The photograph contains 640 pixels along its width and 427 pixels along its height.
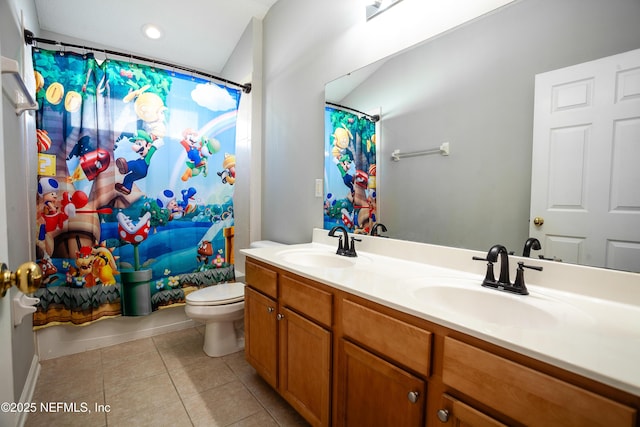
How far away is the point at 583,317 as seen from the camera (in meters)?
0.79

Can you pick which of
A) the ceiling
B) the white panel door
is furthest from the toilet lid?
the ceiling

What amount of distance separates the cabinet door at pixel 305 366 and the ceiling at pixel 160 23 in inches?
99.3

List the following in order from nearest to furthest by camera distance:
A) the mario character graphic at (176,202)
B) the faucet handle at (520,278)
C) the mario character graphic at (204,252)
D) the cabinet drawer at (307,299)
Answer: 1. the faucet handle at (520,278)
2. the cabinet drawer at (307,299)
3. the mario character graphic at (176,202)
4. the mario character graphic at (204,252)

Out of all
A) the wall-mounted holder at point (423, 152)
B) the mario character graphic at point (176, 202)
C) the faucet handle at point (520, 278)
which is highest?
the wall-mounted holder at point (423, 152)

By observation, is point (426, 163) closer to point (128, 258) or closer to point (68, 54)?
point (128, 258)

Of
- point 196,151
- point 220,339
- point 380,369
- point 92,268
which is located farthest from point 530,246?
point 92,268

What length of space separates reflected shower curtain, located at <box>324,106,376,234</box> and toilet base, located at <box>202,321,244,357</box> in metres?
1.07

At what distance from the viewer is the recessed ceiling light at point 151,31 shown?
2.49 m

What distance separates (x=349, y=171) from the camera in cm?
185

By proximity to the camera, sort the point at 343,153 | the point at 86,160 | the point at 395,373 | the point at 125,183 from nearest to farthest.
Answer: the point at 395,373 < the point at 343,153 < the point at 86,160 < the point at 125,183

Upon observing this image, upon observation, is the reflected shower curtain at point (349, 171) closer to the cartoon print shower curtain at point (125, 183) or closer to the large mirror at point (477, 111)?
the large mirror at point (477, 111)

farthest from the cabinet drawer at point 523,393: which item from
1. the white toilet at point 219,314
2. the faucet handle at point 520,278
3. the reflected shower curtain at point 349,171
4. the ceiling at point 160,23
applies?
the ceiling at point 160,23

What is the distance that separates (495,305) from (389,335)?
40cm

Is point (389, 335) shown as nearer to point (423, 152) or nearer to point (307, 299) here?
point (307, 299)
